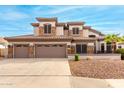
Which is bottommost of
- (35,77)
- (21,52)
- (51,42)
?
(35,77)

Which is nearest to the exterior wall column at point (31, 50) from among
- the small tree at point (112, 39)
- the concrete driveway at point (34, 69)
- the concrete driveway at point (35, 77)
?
the concrete driveway at point (34, 69)

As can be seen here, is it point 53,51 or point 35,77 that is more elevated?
point 53,51

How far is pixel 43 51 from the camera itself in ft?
94.7

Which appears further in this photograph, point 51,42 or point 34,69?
point 51,42

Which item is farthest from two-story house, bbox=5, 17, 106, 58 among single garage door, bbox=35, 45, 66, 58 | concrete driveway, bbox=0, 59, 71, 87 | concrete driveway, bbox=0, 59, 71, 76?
concrete driveway, bbox=0, 59, 71, 87

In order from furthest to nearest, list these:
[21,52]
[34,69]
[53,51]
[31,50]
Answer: [21,52] < [31,50] < [53,51] < [34,69]

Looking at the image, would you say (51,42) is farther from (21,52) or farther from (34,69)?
(34,69)

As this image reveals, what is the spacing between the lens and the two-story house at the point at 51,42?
28.8 meters

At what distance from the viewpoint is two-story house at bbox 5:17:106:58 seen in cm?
2878

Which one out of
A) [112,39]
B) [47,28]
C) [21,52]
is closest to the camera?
[21,52]

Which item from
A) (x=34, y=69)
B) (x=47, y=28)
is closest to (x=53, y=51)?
(x=47, y=28)

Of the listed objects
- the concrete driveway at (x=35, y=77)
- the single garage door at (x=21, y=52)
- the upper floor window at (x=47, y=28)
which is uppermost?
the upper floor window at (x=47, y=28)

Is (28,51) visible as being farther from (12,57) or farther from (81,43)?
(81,43)

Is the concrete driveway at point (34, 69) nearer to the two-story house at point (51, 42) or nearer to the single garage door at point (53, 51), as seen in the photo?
the single garage door at point (53, 51)
